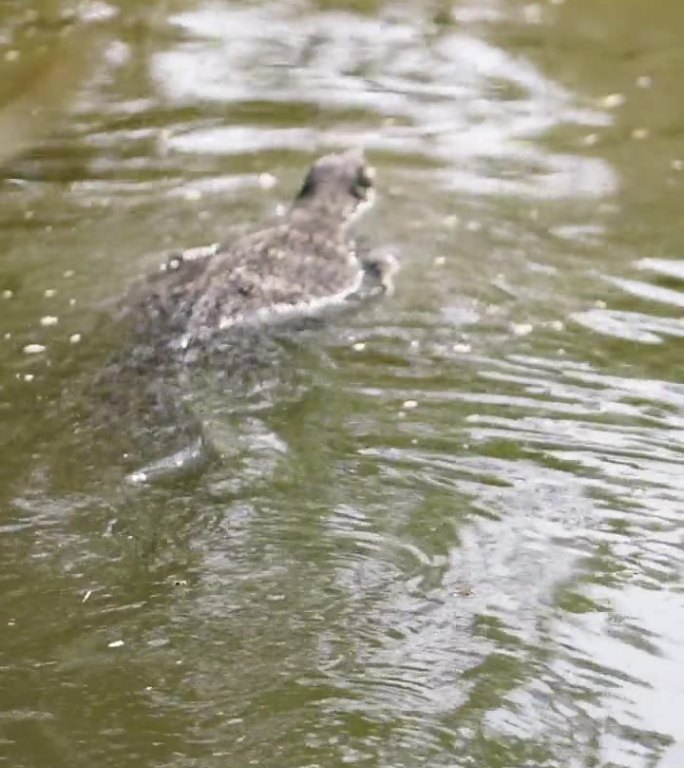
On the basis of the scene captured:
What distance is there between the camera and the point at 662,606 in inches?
171

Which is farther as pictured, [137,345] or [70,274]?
[70,274]

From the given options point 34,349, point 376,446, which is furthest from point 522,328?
point 34,349

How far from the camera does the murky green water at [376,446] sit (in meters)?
3.93

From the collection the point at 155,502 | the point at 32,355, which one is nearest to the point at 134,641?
the point at 155,502

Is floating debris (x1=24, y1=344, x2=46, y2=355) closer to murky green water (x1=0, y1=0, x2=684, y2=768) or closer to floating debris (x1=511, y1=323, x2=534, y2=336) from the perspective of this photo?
murky green water (x1=0, y1=0, x2=684, y2=768)

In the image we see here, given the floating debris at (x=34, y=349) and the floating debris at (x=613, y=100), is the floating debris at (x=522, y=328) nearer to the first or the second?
the floating debris at (x=34, y=349)

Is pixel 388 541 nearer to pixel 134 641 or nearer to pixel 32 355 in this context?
pixel 134 641

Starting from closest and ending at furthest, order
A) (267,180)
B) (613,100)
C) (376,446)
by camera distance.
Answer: (376,446)
(267,180)
(613,100)

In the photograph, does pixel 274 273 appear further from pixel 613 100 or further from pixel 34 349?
pixel 613 100

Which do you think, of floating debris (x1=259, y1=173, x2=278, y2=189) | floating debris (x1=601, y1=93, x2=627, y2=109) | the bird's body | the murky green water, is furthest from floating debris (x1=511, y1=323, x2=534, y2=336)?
floating debris (x1=601, y1=93, x2=627, y2=109)

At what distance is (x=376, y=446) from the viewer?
5301mm

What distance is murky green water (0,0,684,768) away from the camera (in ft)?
12.9

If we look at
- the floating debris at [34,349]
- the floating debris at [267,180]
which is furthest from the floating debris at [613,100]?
the floating debris at [34,349]

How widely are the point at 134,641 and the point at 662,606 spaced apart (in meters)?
1.69
